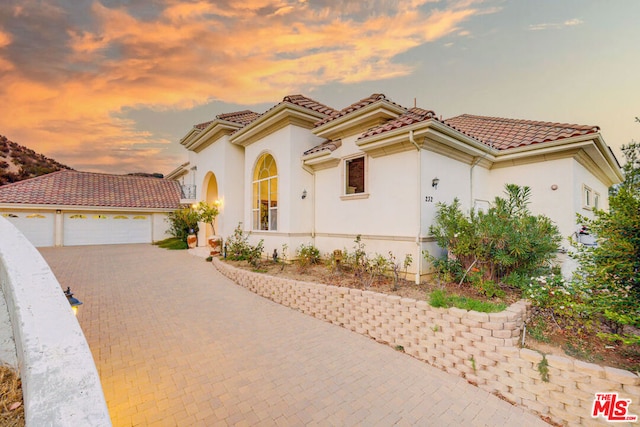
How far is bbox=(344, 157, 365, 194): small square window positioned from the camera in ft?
30.1

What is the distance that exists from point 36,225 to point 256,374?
2334cm

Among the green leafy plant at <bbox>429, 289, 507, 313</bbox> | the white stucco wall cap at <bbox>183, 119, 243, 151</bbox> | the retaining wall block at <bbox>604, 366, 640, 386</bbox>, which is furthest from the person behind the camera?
the white stucco wall cap at <bbox>183, 119, 243, 151</bbox>

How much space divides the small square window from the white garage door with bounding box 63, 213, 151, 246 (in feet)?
64.7

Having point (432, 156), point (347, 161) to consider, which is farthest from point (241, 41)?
point (432, 156)

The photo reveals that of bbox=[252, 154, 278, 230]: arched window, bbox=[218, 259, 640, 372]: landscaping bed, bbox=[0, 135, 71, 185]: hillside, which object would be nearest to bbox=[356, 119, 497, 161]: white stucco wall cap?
bbox=[218, 259, 640, 372]: landscaping bed

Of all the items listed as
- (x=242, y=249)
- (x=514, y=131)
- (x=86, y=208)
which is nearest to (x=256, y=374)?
(x=242, y=249)

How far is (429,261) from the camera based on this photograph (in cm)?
738

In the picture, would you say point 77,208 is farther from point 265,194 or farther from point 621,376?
Answer: point 621,376

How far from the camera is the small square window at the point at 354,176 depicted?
9.16m

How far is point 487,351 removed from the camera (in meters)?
4.05

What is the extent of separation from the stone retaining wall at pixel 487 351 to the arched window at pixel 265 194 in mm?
5946

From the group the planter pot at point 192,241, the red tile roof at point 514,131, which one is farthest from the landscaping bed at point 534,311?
the planter pot at point 192,241

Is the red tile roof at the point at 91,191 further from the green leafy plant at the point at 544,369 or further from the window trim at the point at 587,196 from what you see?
the window trim at the point at 587,196

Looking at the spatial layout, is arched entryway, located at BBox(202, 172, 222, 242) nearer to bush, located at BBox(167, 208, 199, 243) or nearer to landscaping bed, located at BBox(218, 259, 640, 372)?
bush, located at BBox(167, 208, 199, 243)
